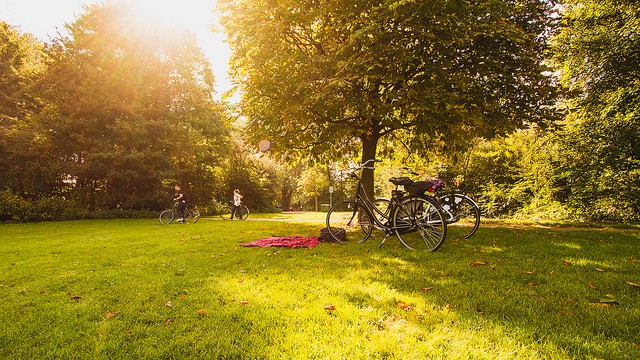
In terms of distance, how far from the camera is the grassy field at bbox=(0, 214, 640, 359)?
2213 mm

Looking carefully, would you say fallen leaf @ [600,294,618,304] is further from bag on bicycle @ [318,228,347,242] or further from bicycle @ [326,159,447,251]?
bag on bicycle @ [318,228,347,242]

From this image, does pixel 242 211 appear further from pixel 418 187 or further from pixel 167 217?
pixel 418 187

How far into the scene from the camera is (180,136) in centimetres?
1973

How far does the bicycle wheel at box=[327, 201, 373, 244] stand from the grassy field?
4.20 ft

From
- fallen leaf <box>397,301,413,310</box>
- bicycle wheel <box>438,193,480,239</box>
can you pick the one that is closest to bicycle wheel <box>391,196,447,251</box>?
bicycle wheel <box>438,193,480,239</box>

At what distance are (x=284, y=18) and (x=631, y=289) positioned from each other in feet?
27.7

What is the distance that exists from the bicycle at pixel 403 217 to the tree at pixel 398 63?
2.37m

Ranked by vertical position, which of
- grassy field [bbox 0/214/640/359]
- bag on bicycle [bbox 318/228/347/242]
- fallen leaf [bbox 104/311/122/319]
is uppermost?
bag on bicycle [bbox 318/228/347/242]

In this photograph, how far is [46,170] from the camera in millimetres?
17328

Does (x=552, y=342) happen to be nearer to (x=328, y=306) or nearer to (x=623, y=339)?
(x=623, y=339)

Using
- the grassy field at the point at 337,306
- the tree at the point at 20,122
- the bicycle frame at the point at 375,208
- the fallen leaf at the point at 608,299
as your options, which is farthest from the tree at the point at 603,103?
the tree at the point at 20,122

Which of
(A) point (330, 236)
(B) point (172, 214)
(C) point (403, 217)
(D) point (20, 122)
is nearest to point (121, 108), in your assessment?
(D) point (20, 122)

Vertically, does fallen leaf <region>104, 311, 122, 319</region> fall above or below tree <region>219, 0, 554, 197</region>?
below

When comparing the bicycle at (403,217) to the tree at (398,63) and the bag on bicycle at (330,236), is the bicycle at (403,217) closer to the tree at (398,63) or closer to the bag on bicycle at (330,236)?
the bag on bicycle at (330,236)
